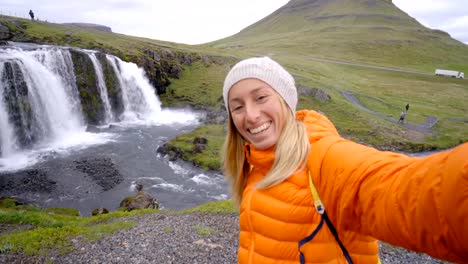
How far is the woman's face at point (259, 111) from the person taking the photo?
2.70 meters

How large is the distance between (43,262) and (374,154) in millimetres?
10558

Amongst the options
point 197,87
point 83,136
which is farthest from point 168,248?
point 197,87

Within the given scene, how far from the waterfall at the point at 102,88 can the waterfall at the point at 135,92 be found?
2078 millimetres

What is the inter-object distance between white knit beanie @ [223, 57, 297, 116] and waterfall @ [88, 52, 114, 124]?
3837 centimetres

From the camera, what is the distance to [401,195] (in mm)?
1488

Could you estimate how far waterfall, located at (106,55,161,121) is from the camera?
41406 mm

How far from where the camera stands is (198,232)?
35.4ft

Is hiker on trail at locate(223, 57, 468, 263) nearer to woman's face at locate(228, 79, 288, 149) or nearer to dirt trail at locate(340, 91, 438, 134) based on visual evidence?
woman's face at locate(228, 79, 288, 149)

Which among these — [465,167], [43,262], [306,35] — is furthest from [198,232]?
[306,35]

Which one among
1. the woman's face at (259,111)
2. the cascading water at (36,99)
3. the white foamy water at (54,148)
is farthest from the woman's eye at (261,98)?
the cascading water at (36,99)

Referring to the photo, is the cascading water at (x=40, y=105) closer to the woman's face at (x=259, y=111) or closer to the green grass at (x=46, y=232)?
the green grass at (x=46, y=232)

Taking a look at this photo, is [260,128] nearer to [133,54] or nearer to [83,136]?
[83,136]

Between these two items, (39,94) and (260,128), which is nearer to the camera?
(260,128)

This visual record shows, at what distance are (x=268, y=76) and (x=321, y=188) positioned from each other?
120 cm
